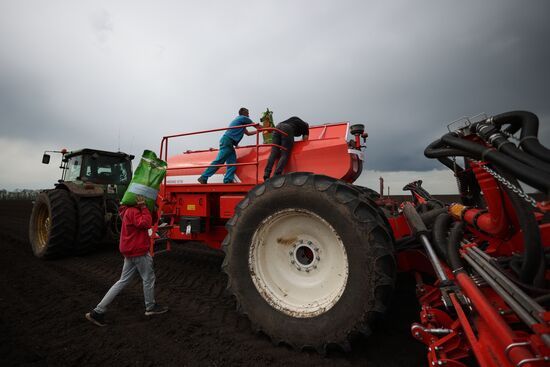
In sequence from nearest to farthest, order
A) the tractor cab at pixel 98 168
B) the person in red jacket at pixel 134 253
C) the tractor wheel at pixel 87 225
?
1. the person in red jacket at pixel 134 253
2. the tractor wheel at pixel 87 225
3. the tractor cab at pixel 98 168

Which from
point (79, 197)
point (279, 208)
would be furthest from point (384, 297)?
point (79, 197)

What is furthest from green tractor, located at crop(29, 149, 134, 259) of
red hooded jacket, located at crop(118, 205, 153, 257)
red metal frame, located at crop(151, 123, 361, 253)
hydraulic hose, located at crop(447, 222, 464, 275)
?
hydraulic hose, located at crop(447, 222, 464, 275)

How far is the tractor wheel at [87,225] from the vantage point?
236 inches

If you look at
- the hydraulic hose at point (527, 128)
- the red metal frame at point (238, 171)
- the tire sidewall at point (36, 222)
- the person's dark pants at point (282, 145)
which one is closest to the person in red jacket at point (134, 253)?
the red metal frame at point (238, 171)

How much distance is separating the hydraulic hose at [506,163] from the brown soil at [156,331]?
5.51 feet

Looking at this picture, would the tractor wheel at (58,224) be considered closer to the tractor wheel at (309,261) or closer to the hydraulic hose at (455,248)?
the tractor wheel at (309,261)

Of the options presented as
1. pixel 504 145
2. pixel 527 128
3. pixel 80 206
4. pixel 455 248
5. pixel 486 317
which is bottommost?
pixel 486 317

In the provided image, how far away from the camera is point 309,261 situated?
9.33 feet

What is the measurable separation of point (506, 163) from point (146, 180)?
10.6 ft

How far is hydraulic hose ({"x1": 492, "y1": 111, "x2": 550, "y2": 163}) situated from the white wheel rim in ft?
4.69

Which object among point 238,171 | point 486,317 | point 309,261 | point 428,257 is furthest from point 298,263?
point 238,171

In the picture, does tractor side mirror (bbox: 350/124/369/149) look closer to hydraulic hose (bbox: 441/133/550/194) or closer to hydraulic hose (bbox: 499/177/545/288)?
hydraulic hose (bbox: 441/133/550/194)

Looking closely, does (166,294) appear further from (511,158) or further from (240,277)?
(511,158)

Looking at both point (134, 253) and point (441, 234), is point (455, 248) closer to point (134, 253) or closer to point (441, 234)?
point (441, 234)
